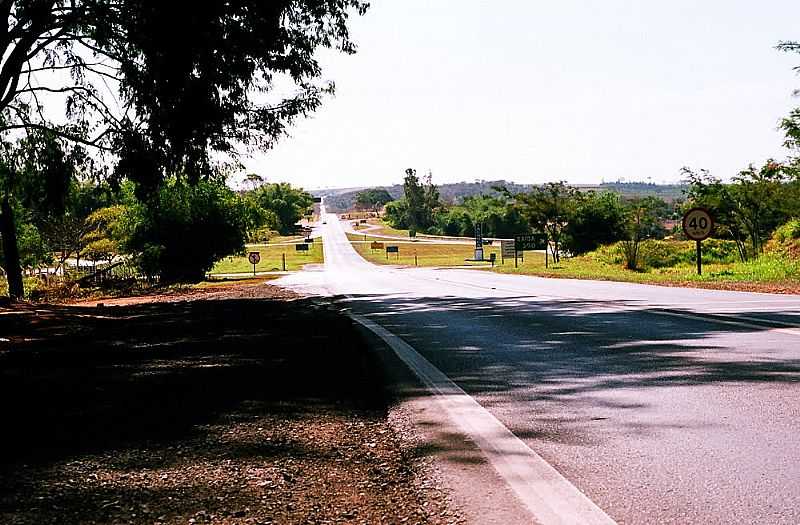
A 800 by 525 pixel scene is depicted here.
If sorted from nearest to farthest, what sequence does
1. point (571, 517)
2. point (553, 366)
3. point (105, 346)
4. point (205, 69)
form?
point (571, 517) → point (553, 366) → point (105, 346) → point (205, 69)

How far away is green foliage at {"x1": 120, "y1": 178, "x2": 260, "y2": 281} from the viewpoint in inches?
1604

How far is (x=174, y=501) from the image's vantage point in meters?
4.15

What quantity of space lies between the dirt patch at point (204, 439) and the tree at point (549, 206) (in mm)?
47854

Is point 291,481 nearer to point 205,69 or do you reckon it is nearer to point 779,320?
point 779,320

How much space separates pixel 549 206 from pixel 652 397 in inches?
2063

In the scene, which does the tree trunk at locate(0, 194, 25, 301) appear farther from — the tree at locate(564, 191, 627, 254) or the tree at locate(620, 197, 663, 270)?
the tree at locate(564, 191, 627, 254)

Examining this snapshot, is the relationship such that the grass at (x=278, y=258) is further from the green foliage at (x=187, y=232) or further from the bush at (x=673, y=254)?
the bush at (x=673, y=254)

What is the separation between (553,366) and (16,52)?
50.9ft

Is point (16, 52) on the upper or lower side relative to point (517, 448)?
upper

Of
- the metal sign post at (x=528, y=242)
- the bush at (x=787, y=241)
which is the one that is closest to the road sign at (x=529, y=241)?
the metal sign post at (x=528, y=242)

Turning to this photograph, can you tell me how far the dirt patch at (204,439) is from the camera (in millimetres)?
4070

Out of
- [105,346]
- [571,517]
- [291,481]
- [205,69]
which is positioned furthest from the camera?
[205,69]

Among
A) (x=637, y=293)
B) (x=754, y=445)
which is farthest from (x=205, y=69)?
(x=754, y=445)

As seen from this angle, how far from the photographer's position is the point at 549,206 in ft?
190
